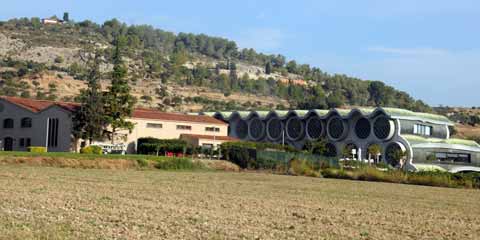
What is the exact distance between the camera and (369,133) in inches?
3871

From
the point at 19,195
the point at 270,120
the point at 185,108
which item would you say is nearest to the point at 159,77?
the point at 185,108

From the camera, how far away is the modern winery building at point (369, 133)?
95.6 metres

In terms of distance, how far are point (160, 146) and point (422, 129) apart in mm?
43429

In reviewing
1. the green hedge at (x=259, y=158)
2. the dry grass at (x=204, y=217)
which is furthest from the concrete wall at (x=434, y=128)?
the dry grass at (x=204, y=217)

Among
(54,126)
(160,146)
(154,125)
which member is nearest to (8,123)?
(54,126)

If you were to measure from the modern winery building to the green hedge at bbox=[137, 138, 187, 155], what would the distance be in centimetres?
2517

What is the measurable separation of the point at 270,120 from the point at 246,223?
Result: 3592 inches

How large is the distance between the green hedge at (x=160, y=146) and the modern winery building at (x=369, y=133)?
991 inches

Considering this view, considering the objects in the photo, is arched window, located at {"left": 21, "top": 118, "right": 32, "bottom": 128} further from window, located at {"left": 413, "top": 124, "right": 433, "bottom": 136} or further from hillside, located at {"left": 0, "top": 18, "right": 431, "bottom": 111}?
window, located at {"left": 413, "top": 124, "right": 433, "bottom": 136}

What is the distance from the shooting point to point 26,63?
14550cm

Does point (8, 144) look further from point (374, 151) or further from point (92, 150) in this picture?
point (374, 151)

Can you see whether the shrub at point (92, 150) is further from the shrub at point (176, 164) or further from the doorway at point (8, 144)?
the doorway at point (8, 144)

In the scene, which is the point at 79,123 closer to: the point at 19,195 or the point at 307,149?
the point at 307,149

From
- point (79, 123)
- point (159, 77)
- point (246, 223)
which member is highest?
point (159, 77)
